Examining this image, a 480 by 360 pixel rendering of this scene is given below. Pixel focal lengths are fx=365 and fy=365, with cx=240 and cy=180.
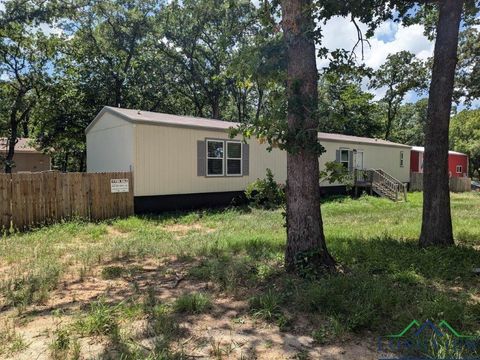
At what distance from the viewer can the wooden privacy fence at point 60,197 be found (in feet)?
27.6

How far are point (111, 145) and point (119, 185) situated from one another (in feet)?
7.43

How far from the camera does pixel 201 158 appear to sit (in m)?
12.4

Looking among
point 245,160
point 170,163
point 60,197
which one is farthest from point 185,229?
point 245,160

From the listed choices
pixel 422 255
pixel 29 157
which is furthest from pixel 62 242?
pixel 29 157

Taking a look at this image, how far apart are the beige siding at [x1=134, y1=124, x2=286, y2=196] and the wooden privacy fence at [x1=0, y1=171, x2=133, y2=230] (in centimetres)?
67

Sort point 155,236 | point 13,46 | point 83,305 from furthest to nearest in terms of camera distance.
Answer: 1. point 13,46
2. point 155,236
3. point 83,305

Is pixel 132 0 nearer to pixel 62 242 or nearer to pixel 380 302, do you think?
pixel 62 242

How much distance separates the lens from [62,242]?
738 cm

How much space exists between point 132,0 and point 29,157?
1257 cm

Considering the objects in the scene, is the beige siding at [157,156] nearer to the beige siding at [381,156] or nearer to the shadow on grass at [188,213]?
the shadow on grass at [188,213]

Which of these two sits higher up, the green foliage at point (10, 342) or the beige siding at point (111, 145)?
the beige siding at point (111, 145)

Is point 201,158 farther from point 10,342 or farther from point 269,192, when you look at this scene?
point 10,342

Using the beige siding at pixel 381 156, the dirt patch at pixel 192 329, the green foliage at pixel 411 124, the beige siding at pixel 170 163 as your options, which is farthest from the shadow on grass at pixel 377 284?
the green foliage at pixel 411 124

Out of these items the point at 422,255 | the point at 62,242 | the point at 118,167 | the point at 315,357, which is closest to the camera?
the point at 315,357
